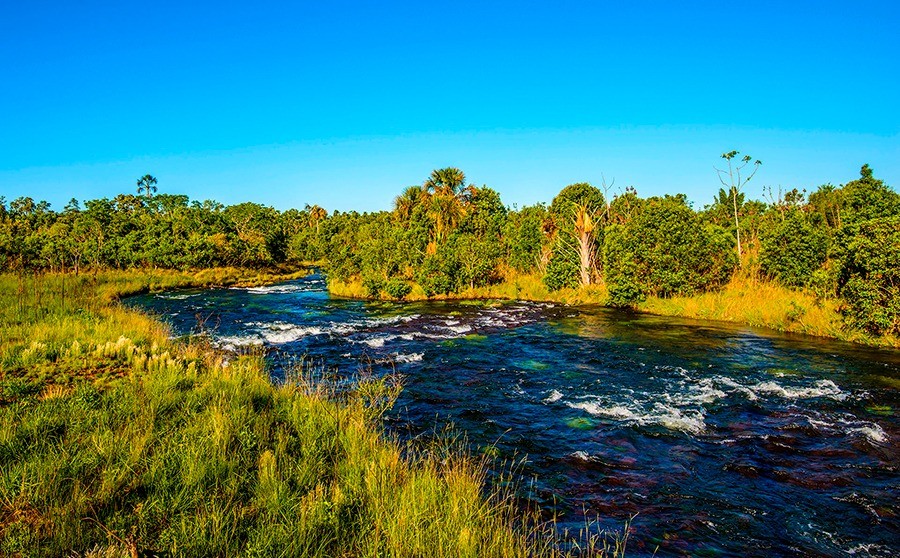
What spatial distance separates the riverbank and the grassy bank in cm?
1738

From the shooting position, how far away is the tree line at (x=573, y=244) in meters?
16.9

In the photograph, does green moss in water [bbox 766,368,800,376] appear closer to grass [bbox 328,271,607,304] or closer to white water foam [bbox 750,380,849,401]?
white water foam [bbox 750,380,849,401]

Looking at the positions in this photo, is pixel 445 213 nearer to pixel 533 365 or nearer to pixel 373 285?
pixel 373 285

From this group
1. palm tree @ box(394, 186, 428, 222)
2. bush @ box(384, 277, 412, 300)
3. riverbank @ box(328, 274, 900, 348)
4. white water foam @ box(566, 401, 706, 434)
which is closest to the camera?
white water foam @ box(566, 401, 706, 434)

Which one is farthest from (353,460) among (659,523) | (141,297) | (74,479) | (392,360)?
(141,297)

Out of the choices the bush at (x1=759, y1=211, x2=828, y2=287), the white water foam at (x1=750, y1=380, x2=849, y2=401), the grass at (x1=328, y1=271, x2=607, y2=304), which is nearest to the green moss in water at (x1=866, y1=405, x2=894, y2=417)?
the white water foam at (x1=750, y1=380, x2=849, y2=401)

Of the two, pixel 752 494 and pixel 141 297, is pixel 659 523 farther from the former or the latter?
pixel 141 297

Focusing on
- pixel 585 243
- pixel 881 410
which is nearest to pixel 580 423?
pixel 881 410

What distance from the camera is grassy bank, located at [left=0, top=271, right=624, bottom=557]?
169 inches

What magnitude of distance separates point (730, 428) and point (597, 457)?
335 cm

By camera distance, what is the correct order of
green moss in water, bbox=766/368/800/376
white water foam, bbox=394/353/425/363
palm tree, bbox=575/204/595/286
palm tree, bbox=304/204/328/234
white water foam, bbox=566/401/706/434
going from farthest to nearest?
palm tree, bbox=304/204/328/234
palm tree, bbox=575/204/595/286
white water foam, bbox=394/353/425/363
green moss in water, bbox=766/368/800/376
white water foam, bbox=566/401/706/434

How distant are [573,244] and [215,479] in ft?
98.4

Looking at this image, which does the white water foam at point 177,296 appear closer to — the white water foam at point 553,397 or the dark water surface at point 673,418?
the dark water surface at point 673,418

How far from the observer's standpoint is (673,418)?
10062 mm
